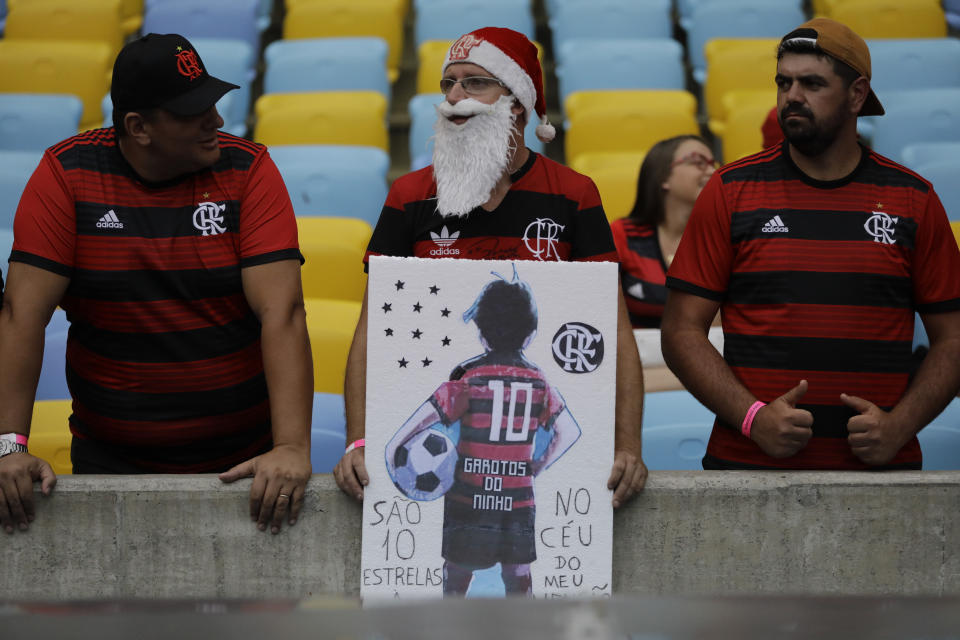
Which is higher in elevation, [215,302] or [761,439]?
[215,302]

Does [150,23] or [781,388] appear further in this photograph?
[150,23]

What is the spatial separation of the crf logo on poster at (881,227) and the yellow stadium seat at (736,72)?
4094mm

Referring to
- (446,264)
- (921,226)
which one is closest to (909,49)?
(921,226)

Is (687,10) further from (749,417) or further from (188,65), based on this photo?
(188,65)

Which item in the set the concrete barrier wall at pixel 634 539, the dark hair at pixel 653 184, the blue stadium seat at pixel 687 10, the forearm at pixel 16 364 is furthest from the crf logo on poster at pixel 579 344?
the blue stadium seat at pixel 687 10

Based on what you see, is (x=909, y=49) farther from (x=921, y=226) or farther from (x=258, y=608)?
(x=258, y=608)

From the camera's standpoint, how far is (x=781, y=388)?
251 cm

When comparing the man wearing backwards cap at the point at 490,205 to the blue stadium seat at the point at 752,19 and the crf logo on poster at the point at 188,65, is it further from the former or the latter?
the blue stadium seat at the point at 752,19

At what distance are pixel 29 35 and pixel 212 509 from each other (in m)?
5.72

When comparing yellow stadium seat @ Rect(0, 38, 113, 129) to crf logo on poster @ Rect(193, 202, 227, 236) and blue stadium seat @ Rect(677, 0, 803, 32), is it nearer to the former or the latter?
blue stadium seat @ Rect(677, 0, 803, 32)

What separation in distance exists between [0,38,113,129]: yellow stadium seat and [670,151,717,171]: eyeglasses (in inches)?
146

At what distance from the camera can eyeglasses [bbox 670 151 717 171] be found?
423 cm

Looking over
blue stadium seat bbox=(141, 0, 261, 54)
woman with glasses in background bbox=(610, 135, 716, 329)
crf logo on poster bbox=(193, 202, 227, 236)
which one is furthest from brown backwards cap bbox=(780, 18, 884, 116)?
blue stadium seat bbox=(141, 0, 261, 54)

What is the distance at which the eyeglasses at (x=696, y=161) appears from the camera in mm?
4230
